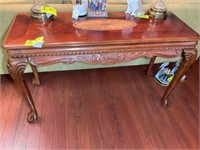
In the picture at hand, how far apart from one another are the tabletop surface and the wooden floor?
0.60 meters

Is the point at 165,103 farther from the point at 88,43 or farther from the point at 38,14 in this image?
the point at 38,14

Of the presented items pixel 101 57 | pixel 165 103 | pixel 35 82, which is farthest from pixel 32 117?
pixel 165 103

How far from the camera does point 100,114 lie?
1.41m

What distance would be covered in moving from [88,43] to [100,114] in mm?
616

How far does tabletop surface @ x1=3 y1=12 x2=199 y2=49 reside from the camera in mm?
978

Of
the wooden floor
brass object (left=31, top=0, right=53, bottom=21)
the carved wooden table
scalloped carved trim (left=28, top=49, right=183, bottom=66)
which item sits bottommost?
the wooden floor

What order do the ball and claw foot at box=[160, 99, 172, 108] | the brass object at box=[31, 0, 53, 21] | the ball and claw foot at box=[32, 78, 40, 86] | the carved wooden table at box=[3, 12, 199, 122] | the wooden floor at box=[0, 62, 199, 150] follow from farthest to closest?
the ball and claw foot at box=[32, 78, 40, 86] → the ball and claw foot at box=[160, 99, 172, 108] → the wooden floor at box=[0, 62, 199, 150] → the brass object at box=[31, 0, 53, 21] → the carved wooden table at box=[3, 12, 199, 122]

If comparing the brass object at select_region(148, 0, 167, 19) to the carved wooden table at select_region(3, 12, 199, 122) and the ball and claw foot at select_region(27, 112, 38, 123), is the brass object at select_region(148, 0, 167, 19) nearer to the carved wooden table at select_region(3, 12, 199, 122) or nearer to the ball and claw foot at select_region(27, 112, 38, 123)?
the carved wooden table at select_region(3, 12, 199, 122)

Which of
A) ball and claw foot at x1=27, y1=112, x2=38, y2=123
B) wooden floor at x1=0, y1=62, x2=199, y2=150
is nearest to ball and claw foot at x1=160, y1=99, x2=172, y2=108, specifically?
wooden floor at x1=0, y1=62, x2=199, y2=150

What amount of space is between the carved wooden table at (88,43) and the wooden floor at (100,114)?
27 cm

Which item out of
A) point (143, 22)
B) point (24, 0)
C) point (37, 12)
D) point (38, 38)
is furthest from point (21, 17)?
point (143, 22)

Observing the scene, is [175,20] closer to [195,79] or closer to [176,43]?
[176,43]

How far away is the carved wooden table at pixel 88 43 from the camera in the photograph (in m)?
0.98

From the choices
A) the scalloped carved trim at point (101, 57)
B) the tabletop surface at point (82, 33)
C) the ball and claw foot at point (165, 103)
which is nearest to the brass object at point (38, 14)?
the tabletop surface at point (82, 33)
